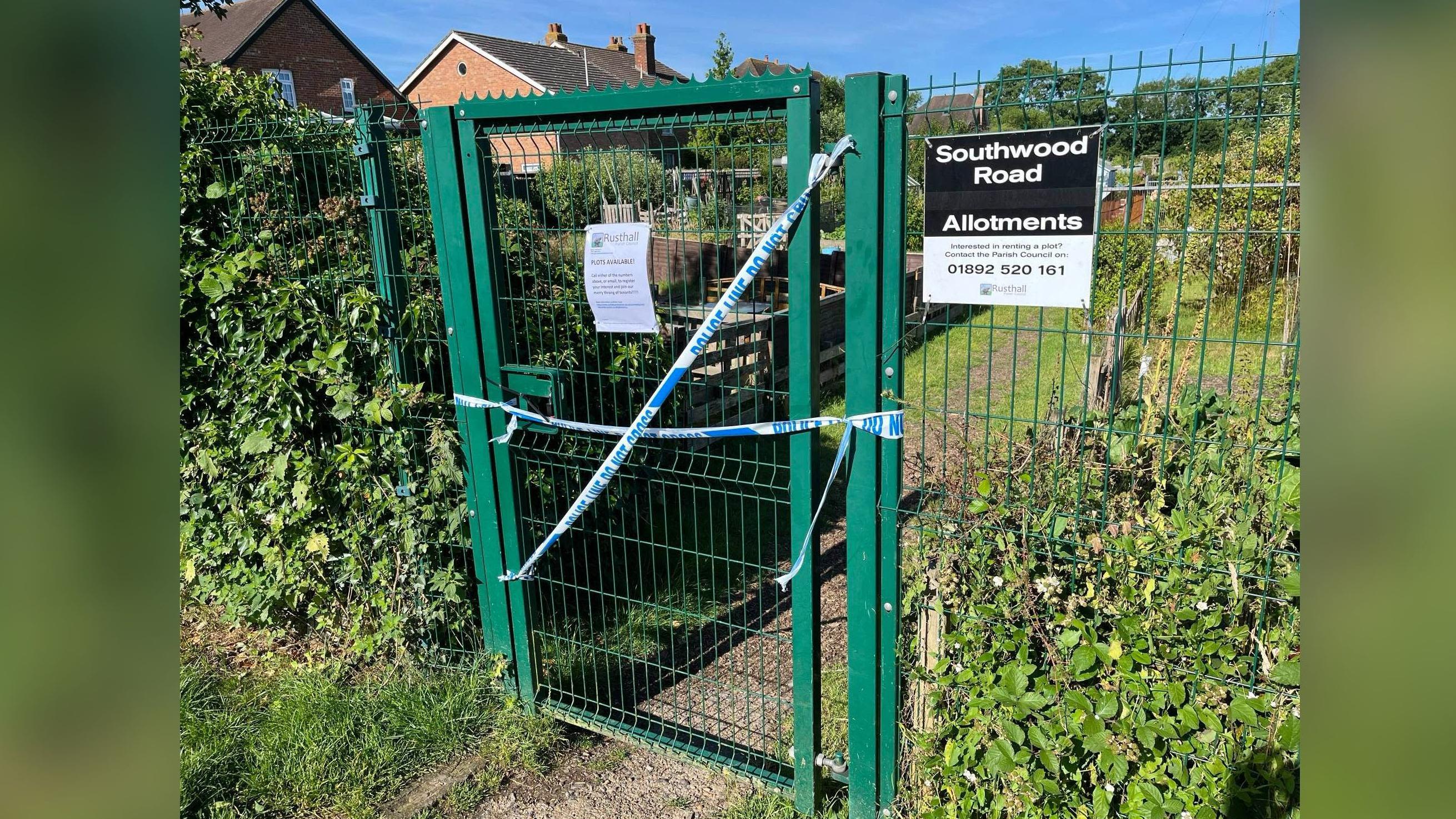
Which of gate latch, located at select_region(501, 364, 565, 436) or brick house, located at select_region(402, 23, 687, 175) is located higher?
brick house, located at select_region(402, 23, 687, 175)

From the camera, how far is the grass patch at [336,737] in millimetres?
3592

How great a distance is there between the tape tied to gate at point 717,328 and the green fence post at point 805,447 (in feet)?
0.16

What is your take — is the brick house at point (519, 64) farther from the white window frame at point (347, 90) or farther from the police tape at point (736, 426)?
the police tape at point (736, 426)

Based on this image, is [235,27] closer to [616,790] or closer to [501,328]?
[501,328]

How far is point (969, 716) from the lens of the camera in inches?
110

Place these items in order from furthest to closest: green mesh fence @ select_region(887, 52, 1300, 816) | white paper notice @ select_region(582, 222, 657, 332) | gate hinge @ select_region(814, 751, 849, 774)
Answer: gate hinge @ select_region(814, 751, 849, 774) → white paper notice @ select_region(582, 222, 657, 332) → green mesh fence @ select_region(887, 52, 1300, 816)

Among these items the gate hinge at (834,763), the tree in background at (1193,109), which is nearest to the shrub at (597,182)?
the tree in background at (1193,109)

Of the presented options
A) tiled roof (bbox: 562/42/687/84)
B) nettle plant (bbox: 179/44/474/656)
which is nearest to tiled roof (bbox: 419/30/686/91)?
tiled roof (bbox: 562/42/687/84)

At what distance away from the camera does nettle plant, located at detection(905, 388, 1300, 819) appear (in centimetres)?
242

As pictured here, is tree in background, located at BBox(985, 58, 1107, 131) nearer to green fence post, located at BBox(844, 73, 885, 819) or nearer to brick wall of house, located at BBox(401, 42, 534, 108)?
green fence post, located at BBox(844, 73, 885, 819)

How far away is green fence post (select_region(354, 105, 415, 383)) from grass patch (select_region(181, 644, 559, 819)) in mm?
1463

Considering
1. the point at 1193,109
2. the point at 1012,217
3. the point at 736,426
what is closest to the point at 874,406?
the point at 736,426
